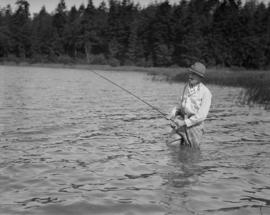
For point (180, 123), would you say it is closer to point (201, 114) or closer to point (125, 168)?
point (201, 114)

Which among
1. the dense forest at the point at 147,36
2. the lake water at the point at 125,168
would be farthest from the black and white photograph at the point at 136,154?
the dense forest at the point at 147,36

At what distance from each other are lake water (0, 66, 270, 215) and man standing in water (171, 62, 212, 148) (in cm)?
44

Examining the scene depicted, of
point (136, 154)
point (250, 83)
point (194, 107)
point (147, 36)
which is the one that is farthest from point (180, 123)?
point (147, 36)

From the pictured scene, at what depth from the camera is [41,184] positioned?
7.71 meters

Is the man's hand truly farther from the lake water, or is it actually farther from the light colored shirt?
the lake water

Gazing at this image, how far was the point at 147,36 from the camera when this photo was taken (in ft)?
360

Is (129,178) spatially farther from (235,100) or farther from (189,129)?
(235,100)

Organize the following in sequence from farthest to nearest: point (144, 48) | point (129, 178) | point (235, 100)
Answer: point (144, 48)
point (235, 100)
point (129, 178)

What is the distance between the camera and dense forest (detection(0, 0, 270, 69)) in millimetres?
90125

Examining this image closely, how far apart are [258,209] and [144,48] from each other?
105 m

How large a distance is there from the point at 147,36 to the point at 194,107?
102m

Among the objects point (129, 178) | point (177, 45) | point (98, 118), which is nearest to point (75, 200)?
point (129, 178)

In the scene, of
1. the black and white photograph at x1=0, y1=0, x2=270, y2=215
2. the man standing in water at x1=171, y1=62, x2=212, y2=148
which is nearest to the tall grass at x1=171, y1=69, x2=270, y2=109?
the black and white photograph at x1=0, y1=0, x2=270, y2=215

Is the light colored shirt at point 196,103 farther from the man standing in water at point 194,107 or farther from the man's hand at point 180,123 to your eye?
the man's hand at point 180,123
